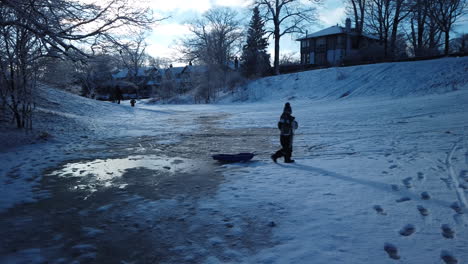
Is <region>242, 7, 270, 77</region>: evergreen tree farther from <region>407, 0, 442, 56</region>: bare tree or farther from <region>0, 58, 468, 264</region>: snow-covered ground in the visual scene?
<region>0, 58, 468, 264</region>: snow-covered ground

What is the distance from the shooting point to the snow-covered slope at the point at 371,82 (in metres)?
20.5

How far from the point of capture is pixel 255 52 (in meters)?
45.7

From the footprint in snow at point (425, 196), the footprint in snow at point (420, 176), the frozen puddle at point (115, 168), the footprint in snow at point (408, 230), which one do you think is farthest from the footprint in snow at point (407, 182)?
the frozen puddle at point (115, 168)

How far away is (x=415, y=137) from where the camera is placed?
8.97 metres

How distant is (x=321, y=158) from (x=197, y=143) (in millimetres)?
4721

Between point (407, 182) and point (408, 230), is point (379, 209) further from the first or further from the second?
point (407, 182)

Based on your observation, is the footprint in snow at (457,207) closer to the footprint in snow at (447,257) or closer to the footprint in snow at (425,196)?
the footprint in snow at (425,196)

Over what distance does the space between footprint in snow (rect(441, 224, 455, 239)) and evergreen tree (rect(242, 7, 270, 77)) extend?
131 ft

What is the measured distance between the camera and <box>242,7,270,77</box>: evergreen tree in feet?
144

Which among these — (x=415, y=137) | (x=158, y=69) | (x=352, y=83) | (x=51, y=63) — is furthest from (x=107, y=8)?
(x=158, y=69)

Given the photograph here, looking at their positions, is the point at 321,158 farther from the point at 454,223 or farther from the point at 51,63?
the point at 51,63

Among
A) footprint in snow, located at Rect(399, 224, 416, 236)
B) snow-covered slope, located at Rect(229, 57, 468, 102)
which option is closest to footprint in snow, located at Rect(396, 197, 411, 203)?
footprint in snow, located at Rect(399, 224, 416, 236)

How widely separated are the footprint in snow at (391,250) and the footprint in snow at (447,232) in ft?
2.30

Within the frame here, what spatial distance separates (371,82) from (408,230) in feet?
80.4
